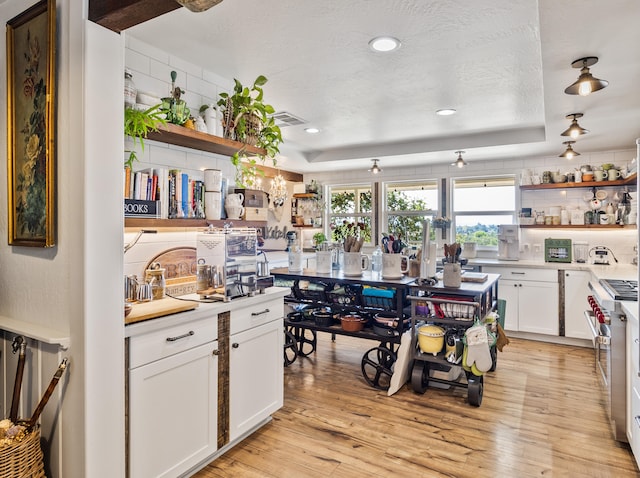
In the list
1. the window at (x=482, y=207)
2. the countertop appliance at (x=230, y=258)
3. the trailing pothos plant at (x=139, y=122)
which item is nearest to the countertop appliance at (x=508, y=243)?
the window at (x=482, y=207)

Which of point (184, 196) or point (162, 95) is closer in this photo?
point (184, 196)

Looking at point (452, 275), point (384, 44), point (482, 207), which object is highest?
point (384, 44)

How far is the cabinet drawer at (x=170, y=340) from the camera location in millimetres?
1688

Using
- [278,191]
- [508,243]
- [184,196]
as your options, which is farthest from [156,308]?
[508,243]

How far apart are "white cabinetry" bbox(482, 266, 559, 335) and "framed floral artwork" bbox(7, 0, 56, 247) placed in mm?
4607

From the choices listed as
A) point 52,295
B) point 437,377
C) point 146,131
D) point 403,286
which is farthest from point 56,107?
point 437,377

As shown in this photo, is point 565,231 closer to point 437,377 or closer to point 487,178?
point 487,178

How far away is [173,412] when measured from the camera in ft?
6.12

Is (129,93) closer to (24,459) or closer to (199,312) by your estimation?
(199,312)

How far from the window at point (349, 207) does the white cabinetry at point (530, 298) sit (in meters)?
2.22

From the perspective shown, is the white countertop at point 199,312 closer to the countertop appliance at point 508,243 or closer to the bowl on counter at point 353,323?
the bowl on counter at point 353,323

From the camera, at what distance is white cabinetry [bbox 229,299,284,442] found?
7.27ft

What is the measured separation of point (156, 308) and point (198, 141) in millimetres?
1061

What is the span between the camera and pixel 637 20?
167 centimetres
